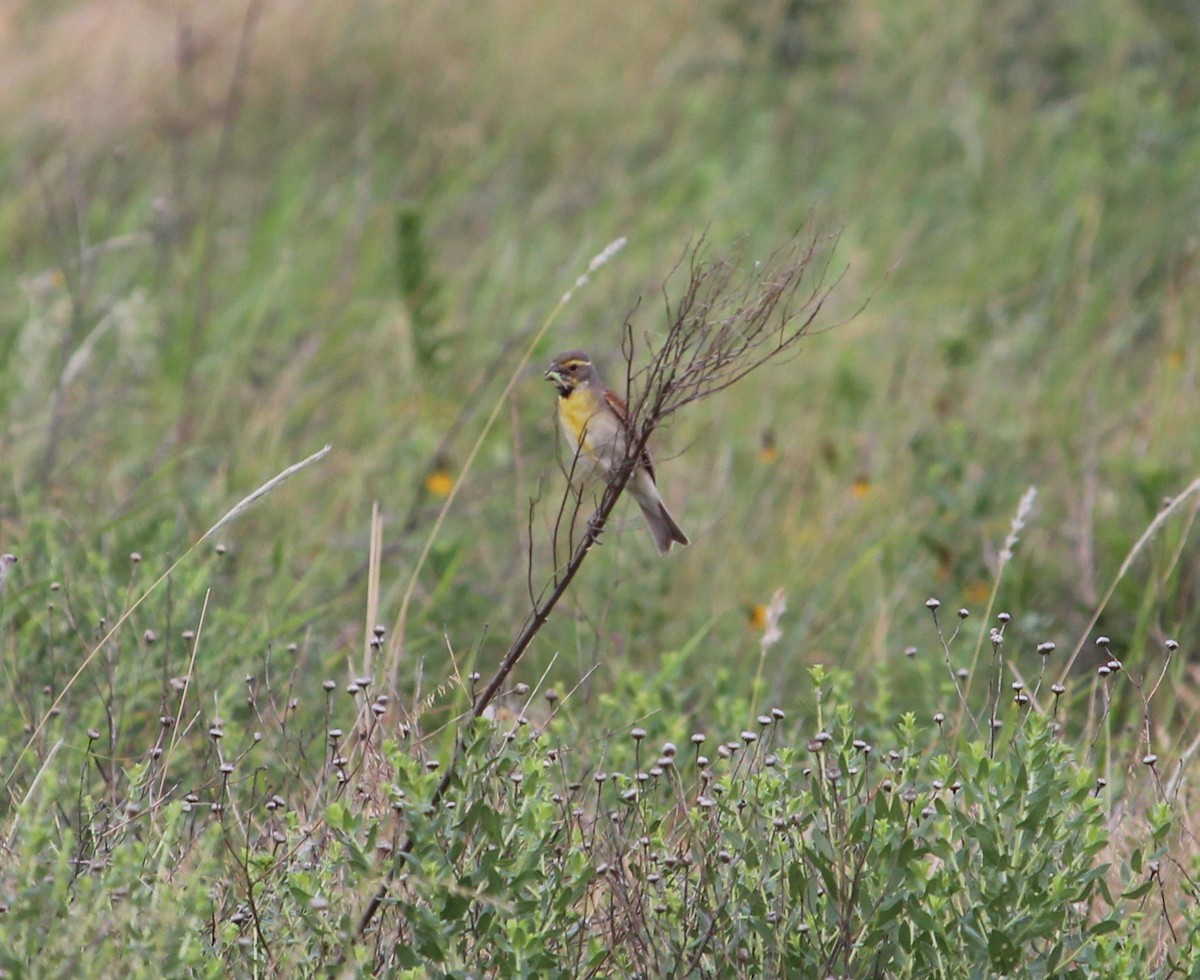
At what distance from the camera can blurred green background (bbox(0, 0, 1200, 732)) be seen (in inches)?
178

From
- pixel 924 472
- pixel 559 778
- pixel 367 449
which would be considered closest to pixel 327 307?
pixel 367 449

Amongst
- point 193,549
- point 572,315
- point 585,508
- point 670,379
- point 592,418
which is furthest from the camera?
point 572,315

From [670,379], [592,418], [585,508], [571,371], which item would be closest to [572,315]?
[585,508]

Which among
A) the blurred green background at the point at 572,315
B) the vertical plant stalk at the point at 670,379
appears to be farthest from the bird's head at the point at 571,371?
the vertical plant stalk at the point at 670,379

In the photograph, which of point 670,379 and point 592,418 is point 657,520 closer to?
point 592,418

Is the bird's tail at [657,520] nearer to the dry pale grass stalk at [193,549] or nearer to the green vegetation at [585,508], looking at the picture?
the green vegetation at [585,508]

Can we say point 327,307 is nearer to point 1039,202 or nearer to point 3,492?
point 3,492

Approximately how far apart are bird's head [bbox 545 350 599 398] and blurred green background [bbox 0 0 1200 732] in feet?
0.49

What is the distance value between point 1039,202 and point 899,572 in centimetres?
329

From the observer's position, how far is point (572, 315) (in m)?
6.34

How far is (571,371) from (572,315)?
6.71 feet

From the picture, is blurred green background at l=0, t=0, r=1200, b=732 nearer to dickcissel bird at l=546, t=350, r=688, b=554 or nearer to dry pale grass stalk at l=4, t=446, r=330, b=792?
dickcissel bird at l=546, t=350, r=688, b=554

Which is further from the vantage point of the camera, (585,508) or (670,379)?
(585,508)

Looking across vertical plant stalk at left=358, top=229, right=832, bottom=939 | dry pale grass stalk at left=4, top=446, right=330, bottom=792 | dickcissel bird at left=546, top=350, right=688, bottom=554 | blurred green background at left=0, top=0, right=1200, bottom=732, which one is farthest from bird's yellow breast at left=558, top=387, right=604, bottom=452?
vertical plant stalk at left=358, top=229, right=832, bottom=939
